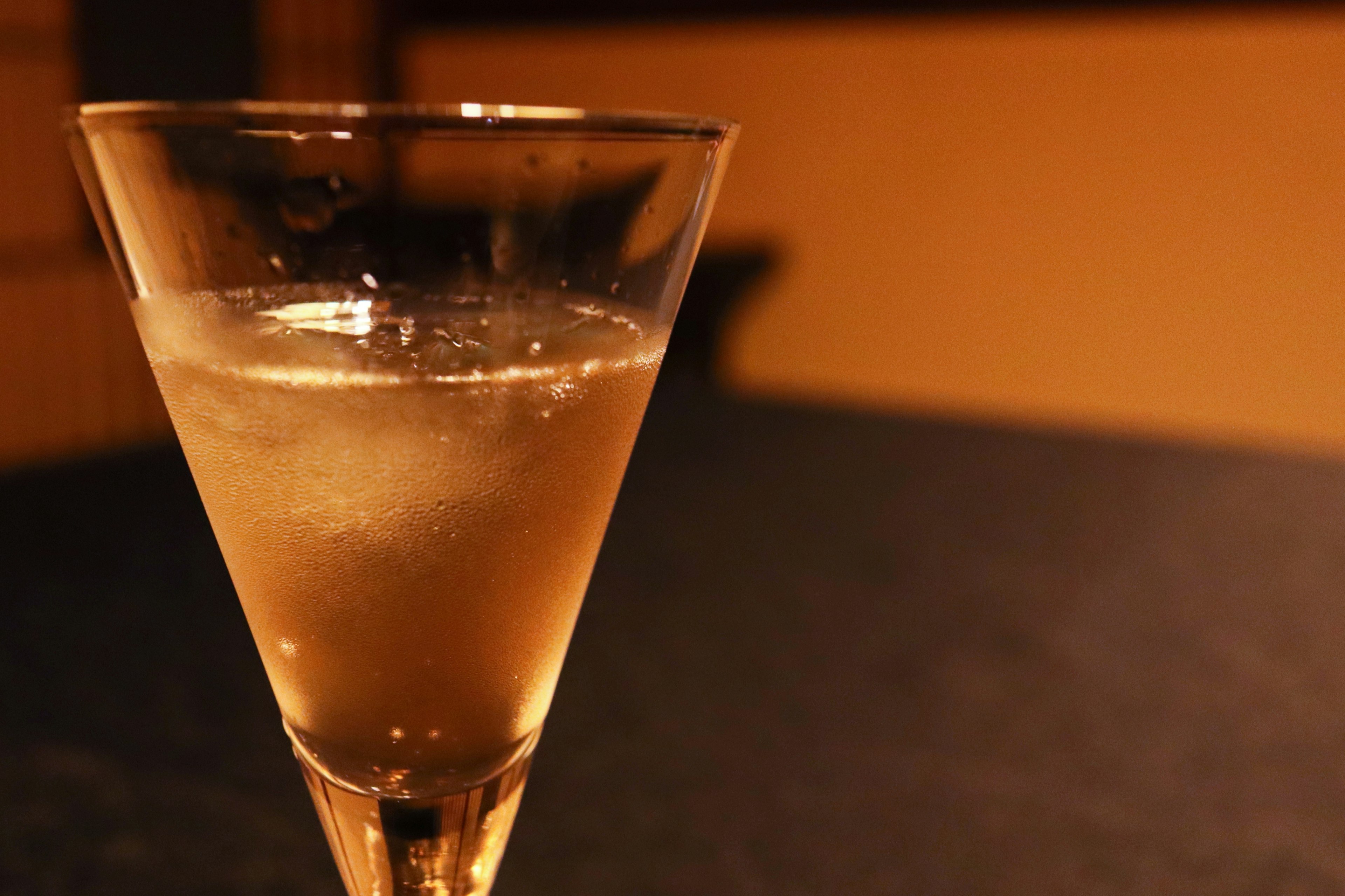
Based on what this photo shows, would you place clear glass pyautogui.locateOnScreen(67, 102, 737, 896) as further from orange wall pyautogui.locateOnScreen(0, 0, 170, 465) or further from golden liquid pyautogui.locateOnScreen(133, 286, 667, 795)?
orange wall pyautogui.locateOnScreen(0, 0, 170, 465)

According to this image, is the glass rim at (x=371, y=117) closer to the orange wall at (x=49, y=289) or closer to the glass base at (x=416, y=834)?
the glass base at (x=416, y=834)

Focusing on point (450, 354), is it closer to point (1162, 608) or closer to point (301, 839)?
point (301, 839)

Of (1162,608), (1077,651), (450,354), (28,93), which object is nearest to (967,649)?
(1077,651)

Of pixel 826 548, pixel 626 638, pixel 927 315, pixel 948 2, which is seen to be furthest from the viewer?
pixel 927 315

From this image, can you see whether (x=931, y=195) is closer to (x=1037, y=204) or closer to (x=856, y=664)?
(x=1037, y=204)

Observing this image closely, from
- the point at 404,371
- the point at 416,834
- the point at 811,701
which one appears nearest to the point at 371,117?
the point at 404,371
